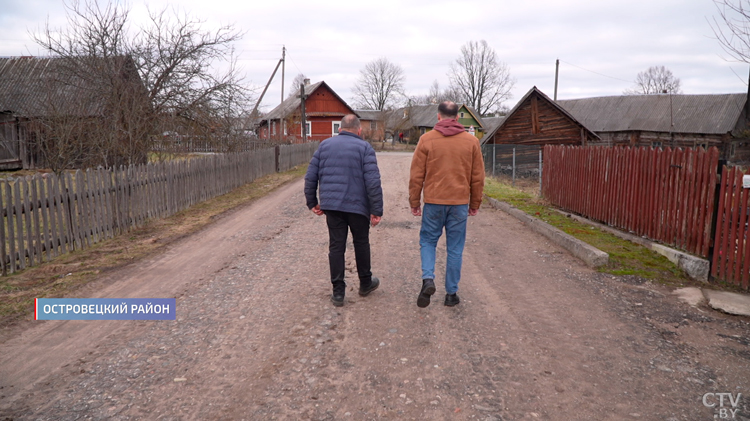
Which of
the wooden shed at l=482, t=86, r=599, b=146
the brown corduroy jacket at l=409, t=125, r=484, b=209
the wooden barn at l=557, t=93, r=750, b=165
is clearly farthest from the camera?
the wooden barn at l=557, t=93, r=750, b=165

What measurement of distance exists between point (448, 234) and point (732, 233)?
11.0ft

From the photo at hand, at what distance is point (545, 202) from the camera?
1232cm

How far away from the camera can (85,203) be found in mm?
7699

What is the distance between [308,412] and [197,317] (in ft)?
6.70

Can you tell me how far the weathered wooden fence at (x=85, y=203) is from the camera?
640 centimetres

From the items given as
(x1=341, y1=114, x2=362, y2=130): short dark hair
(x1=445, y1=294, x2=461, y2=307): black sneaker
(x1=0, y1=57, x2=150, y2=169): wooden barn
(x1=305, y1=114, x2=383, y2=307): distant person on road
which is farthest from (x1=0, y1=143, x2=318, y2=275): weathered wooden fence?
(x1=445, y1=294, x2=461, y2=307): black sneaker

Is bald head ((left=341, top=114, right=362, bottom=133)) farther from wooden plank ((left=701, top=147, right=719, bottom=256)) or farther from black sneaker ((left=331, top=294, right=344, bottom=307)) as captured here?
wooden plank ((left=701, top=147, right=719, bottom=256))

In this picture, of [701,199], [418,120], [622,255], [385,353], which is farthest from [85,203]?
[418,120]

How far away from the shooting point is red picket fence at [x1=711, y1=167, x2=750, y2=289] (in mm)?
5397

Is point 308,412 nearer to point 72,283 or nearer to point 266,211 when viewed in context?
point 72,283

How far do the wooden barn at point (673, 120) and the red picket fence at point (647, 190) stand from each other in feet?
89.2

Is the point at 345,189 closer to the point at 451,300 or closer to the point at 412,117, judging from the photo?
the point at 451,300

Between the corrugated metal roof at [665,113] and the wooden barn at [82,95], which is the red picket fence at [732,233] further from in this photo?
the corrugated metal roof at [665,113]

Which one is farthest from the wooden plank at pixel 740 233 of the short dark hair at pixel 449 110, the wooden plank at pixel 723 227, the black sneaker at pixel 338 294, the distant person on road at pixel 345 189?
the black sneaker at pixel 338 294
